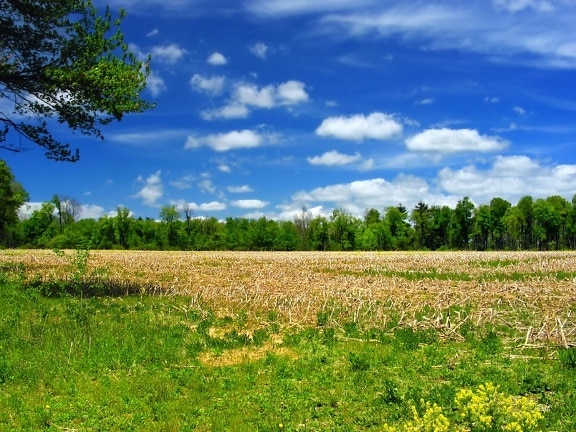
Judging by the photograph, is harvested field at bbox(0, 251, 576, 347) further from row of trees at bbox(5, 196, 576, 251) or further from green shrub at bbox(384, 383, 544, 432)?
row of trees at bbox(5, 196, 576, 251)

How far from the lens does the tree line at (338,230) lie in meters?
117

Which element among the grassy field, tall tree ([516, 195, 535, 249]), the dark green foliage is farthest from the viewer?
tall tree ([516, 195, 535, 249])

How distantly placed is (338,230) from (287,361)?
395 feet

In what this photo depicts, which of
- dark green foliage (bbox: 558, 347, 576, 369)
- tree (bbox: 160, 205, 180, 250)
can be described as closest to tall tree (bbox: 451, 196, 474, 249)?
tree (bbox: 160, 205, 180, 250)

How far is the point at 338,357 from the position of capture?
12812 mm

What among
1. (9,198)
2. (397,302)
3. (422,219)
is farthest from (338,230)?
(397,302)

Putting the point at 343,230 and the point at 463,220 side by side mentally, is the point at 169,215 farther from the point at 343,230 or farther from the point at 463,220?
the point at 463,220

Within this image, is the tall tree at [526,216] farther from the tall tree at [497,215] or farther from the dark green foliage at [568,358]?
the dark green foliage at [568,358]

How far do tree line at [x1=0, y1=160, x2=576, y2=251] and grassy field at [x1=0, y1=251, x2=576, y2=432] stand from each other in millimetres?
104023

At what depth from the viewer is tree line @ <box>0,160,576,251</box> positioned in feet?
385

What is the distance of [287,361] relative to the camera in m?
12.6

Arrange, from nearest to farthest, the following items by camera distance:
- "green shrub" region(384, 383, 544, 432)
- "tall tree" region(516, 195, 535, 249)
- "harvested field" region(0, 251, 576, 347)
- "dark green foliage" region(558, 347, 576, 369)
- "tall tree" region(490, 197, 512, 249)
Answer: "green shrub" region(384, 383, 544, 432) → "dark green foliage" region(558, 347, 576, 369) → "harvested field" region(0, 251, 576, 347) → "tall tree" region(516, 195, 535, 249) → "tall tree" region(490, 197, 512, 249)

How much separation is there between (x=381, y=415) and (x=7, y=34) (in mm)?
22803

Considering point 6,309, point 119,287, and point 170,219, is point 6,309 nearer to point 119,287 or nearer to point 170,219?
point 119,287
